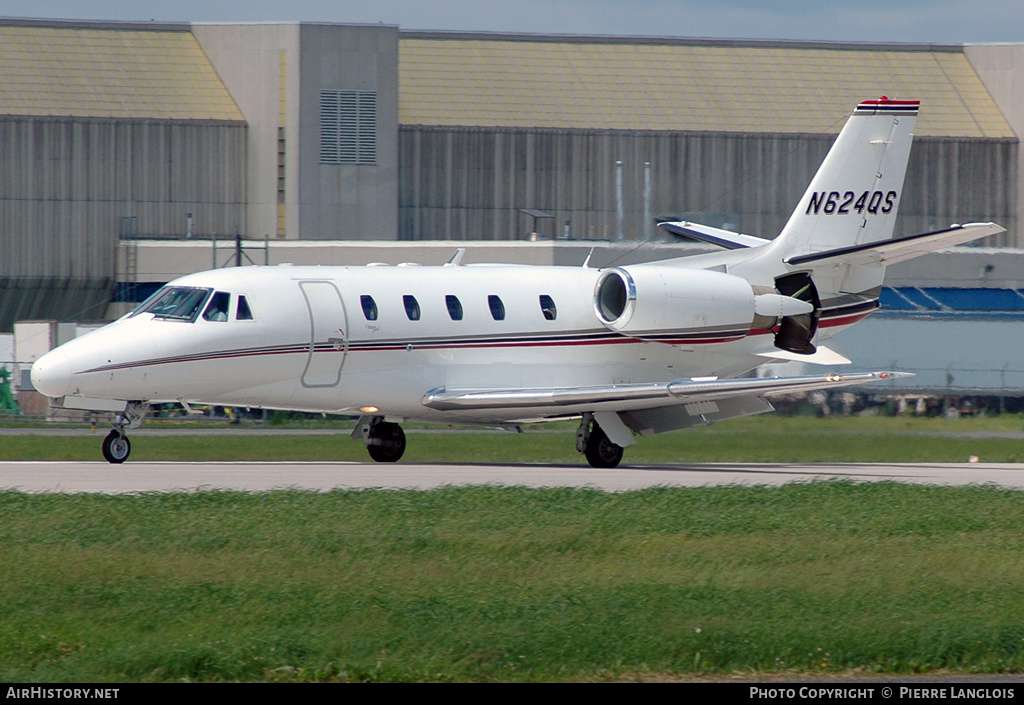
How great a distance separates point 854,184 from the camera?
27.2 meters

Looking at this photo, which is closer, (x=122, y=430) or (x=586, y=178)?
(x=122, y=430)

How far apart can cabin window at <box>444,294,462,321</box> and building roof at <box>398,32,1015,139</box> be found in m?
34.8

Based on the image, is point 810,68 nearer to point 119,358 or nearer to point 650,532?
point 119,358

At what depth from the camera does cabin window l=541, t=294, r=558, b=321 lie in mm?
25031

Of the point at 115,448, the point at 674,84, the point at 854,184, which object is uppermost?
the point at 674,84

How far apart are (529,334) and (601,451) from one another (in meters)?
2.36

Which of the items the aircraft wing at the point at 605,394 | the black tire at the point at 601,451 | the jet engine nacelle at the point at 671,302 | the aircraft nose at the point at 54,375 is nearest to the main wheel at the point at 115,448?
the aircraft nose at the point at 54,375

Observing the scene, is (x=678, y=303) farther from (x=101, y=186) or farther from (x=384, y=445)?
Answer: (x=101, y=186)

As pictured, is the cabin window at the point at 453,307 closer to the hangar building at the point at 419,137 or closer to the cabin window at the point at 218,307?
the cabin window at the point at 218,307

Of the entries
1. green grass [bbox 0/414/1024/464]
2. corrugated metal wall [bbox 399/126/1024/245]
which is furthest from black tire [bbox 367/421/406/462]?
corrugated metal wall [bbox 399/126/1024/245]

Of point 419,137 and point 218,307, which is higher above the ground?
point 419,137

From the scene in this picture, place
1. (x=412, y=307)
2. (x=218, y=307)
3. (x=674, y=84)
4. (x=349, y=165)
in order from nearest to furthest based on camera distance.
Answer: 1. (x=218, y=307)
2. (x=412, y=307)
3. (x=349, y=165)
4. (x=674, y=84)

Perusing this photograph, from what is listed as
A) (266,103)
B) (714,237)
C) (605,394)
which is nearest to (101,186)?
(266,103)

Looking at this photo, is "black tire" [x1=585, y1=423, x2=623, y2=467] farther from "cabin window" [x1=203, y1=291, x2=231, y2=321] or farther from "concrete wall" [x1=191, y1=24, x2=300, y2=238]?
"concrete wall" [x1=191, y1=24, x2=300, y2=238]
